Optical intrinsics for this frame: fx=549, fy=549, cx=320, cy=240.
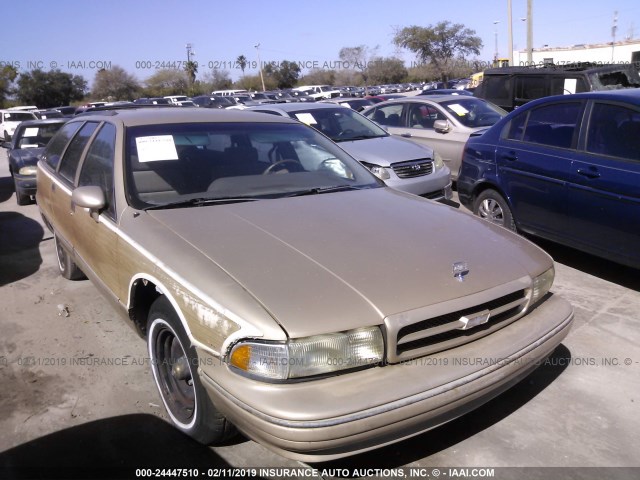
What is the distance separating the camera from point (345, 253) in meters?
2.62

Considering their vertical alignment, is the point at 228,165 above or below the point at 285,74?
below

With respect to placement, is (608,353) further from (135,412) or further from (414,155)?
(414,155)

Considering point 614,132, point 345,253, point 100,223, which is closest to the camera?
point 345,253

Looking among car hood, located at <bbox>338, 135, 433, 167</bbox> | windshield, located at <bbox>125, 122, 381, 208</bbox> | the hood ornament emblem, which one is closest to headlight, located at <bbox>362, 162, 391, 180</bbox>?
car hood, located at <bbox>338, 135, 433, 167</bbox>

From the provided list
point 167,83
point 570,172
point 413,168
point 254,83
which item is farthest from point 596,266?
point 254,83

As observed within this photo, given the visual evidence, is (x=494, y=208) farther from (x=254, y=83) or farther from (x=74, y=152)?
(x=254, y=83)

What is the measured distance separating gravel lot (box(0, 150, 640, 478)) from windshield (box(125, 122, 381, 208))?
122 cm

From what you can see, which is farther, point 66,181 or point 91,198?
point 66,181

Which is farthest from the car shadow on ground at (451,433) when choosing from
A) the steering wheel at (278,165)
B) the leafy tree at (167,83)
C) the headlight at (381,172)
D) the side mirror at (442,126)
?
the leafy tree at (167,83)

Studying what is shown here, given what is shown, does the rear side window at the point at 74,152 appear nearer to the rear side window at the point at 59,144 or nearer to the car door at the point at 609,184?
the rear side window at the point at 59,144

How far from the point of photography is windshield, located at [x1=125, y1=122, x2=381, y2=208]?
328 centimetres

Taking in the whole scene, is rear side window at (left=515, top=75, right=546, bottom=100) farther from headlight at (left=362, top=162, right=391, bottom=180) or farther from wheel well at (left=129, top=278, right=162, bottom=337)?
wheel well at (left=129, top=278, right=162, bottom=337)

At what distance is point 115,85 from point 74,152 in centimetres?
5742

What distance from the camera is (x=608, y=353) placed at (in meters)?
3.60
